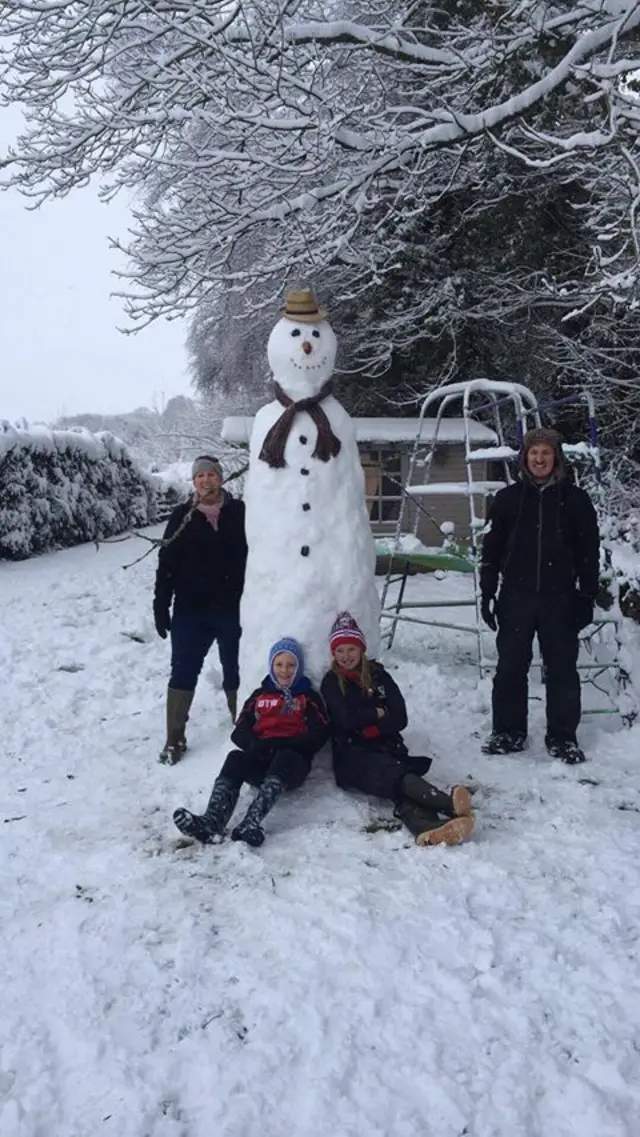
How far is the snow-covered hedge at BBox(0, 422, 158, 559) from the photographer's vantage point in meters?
11.2

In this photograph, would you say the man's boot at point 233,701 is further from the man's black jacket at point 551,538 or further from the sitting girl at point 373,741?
the man's black jacket at point 551,538

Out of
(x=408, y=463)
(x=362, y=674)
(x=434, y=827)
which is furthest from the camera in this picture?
(x=408, y=463)

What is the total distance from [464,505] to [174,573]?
8593mm

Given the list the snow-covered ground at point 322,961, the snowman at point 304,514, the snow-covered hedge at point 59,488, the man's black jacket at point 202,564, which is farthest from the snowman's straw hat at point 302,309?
the snow-covered hedge at point 59,488

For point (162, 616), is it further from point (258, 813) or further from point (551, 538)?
point (551, 538)

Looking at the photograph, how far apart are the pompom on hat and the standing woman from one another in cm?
81

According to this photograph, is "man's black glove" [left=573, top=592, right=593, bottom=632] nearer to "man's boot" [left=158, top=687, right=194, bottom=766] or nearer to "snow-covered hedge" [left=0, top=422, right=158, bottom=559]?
"man's boot" [left=158, top=687, right=194, bottom=766]

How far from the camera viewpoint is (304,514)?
441 centimetres

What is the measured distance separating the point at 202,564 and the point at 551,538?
1.96 meters

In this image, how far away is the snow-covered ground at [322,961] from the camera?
211 centimetres

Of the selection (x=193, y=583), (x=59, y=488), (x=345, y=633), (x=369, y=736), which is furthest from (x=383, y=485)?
(x=369, y=736)

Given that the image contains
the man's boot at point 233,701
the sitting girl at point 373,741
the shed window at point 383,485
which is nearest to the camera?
the sitting girl at point 373,741

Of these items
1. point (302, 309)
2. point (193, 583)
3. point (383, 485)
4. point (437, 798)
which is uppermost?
point (302, 309)

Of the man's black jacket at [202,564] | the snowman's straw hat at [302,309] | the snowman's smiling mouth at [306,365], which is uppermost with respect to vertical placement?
the snowman's straw hat at [302,309]
